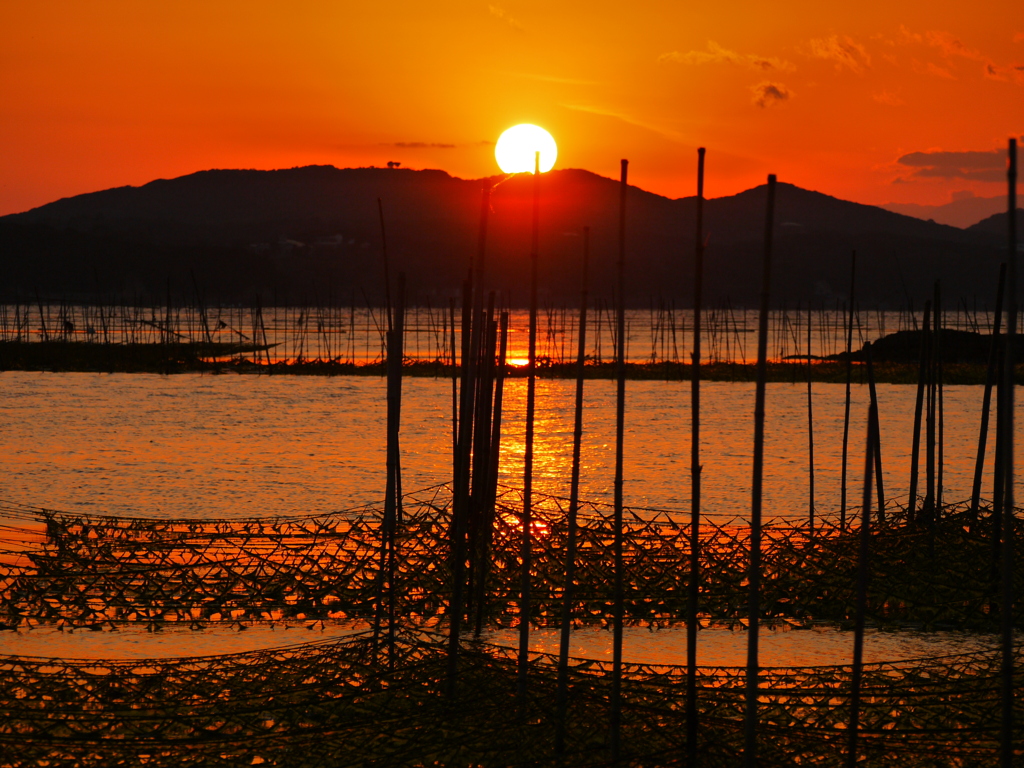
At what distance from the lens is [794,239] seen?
145 meters

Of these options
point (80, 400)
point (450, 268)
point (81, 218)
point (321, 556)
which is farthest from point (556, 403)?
point (81, 218)

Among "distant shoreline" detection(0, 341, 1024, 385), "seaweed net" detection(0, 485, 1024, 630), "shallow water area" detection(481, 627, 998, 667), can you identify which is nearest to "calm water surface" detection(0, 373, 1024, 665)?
"shallow water area" detection(481, 627, 998, 667)

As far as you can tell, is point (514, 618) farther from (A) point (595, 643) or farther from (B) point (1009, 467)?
(B) point (1009, 467)

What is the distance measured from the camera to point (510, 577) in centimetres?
550

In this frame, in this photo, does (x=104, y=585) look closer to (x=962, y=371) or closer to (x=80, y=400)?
(x=80, y=400)

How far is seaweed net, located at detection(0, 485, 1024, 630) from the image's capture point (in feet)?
16.8

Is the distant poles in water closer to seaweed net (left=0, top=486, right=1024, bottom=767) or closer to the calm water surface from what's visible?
seaweed net (left=0, top=486, right=1024, bottom=767)

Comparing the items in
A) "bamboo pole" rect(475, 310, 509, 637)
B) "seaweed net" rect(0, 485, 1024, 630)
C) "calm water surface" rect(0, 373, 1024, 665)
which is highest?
"bamboo pole" rect(475, 310, 509, 637)

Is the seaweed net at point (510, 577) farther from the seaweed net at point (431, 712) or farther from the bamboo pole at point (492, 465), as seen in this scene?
the seaweed net at point (431, 712)

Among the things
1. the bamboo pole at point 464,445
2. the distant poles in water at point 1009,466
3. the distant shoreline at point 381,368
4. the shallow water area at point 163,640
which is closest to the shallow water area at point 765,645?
the bamboo pole at point 464,445

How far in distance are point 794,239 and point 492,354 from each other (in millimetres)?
148231

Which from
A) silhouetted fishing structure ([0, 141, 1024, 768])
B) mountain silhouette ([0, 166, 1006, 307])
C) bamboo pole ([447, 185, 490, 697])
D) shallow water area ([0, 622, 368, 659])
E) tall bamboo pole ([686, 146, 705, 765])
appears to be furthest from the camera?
mountain silhouette ([0, 166, 1006, 307])

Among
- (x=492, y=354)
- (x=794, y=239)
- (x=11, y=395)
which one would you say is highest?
(x=794, y=239)

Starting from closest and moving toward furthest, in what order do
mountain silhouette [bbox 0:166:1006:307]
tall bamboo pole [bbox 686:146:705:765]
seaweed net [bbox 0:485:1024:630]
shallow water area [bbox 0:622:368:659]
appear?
tall bamboo pole [bbox 686:146:705:765] → shallow water area [bbox 0:622:368:659] → seaweed net [bbox 0:485:1024:630] → mountain silhouette [bbox 0:166:1006:307]
